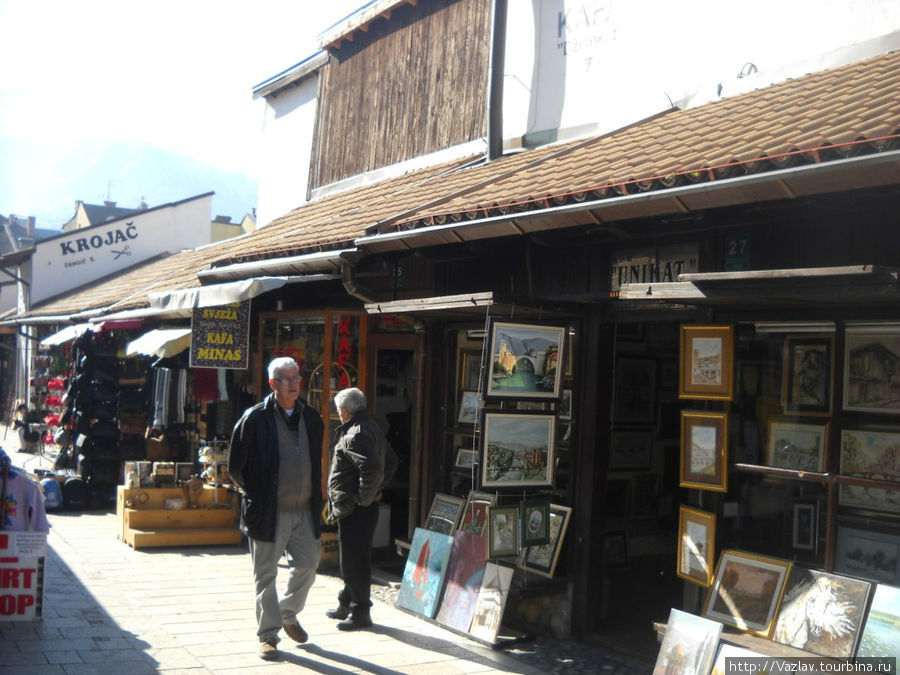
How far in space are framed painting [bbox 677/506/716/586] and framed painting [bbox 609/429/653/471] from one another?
2.14m

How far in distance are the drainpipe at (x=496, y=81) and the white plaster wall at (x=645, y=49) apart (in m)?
0.13

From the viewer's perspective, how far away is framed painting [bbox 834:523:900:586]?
196 inches

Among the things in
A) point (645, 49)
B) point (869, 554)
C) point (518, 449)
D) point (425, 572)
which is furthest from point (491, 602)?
point (645, 49)

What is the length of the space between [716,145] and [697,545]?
2.42m

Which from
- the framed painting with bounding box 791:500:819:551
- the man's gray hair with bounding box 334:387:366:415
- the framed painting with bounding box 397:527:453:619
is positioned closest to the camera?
the framed painting with bounding box 791:500:819:551

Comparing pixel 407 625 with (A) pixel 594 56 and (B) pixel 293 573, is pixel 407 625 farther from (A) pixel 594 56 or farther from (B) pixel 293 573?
(A) pixel 594 56

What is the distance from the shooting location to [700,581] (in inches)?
224

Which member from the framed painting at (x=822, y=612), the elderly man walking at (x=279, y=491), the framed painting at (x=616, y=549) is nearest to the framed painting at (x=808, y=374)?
the framed painting at (x=822, y=612)

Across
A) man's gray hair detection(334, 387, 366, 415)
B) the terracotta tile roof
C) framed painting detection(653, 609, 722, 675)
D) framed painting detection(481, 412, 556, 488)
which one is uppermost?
the terracotta tile roof

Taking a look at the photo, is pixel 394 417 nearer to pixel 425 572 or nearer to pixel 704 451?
pixel 425 572

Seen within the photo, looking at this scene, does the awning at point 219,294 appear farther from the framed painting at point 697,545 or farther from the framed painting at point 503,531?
the framed painting at point 697,545

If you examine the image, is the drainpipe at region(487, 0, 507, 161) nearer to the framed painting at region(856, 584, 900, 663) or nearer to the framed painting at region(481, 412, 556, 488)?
the framed painting at region(481, 412, 556, 488)

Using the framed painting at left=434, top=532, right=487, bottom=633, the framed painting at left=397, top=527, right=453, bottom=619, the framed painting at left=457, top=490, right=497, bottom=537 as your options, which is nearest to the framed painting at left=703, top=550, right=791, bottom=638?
the framed painting at left=434, top=532, right=487, bottom=633

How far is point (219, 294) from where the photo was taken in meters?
9.30
